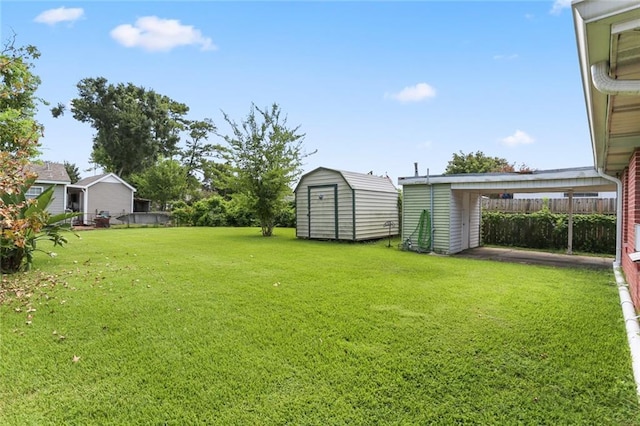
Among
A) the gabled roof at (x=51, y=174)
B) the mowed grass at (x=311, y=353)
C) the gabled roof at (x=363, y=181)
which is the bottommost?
the mowed grass at (x=311, y=353)

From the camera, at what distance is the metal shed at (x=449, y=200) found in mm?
8859

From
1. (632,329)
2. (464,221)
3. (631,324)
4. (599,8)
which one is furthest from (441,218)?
(599,8)

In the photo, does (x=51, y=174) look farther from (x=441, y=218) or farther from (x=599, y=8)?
(x=599, y=8)

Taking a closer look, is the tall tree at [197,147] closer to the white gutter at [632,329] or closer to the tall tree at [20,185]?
the tall tree at [20,185]

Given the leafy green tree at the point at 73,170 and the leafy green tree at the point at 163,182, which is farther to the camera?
the leafy green tree at the point at 73,170

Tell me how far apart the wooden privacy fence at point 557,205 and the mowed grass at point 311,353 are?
9020mm

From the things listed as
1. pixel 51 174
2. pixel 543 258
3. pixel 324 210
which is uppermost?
pixel 51 174

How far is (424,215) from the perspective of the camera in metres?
10.5

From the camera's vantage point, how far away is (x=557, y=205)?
45.2 feet

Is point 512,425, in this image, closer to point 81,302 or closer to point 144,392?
point 144,392

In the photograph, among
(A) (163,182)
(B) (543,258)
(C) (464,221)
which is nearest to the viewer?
(B) (543,258)

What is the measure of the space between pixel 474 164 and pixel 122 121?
3254 cm

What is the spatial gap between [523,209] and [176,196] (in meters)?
26.2

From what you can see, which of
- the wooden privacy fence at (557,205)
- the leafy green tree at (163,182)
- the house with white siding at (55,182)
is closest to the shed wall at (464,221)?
the wooden privacy fence at (557,205)
